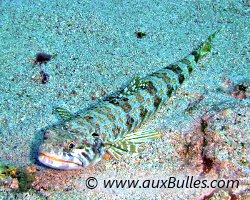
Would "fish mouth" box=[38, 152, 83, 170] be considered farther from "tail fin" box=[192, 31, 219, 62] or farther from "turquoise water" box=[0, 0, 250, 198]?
"tail fin" box=[192, 31, 219, 62]

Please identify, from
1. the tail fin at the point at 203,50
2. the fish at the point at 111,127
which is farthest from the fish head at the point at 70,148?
the tail fin at the point at 203,50

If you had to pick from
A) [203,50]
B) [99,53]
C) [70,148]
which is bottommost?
A: [70,148]

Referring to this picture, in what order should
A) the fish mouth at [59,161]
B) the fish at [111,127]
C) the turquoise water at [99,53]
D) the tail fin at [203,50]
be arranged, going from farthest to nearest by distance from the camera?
the tail fin at [203,50], the turquoise water at [99,53], the fish at [111,127], the fish mouth at [59,161]

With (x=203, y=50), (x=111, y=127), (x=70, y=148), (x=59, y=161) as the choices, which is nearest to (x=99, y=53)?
(x=203, y=50)

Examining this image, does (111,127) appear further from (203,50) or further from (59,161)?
(203,50)

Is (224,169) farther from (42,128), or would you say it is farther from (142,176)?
(42,128)

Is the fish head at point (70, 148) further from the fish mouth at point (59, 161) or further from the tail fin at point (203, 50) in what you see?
the tail fin at point (203, 50)
